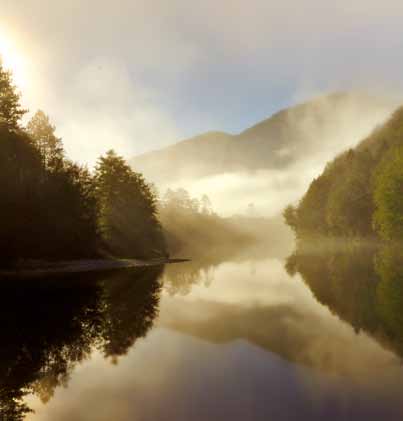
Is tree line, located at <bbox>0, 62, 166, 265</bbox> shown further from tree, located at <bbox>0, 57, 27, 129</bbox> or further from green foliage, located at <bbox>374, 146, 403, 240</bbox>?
green foliage, located at <bbox>374, 146, 403, 240</bbox>

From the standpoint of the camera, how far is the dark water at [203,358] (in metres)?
8.97

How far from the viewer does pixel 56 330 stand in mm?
17328

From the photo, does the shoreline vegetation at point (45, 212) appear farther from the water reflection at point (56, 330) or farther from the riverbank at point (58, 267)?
the water reflection at point (56, 330)

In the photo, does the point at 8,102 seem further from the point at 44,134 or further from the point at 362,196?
the point at 362,196

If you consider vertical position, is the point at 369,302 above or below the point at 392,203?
below

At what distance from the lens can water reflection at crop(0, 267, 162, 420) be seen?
10820mm

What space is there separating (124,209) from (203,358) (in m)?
71.6

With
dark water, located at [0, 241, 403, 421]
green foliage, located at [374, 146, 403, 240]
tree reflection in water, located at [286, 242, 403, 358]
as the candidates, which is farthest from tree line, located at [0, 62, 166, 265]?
green foliage, located at [374, 146, 403, 240]

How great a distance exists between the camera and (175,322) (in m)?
18.9

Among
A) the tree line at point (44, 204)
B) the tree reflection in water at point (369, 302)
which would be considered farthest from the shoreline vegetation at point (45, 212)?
the tree reflection in water at point (369, 302)

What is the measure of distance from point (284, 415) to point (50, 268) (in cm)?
4525

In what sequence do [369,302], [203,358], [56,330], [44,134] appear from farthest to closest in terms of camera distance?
[44,134], [369,302], [56,330], [203,358]

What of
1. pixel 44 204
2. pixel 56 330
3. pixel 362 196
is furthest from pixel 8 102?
pixel 362 196

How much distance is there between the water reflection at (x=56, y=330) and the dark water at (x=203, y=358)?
0.15 ft
